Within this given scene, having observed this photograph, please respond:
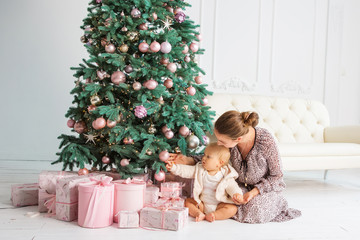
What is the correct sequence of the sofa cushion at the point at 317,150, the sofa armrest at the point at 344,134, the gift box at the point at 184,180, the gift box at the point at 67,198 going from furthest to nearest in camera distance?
the sofa armrest at the point at 344,134 < the sofa cushion at the point at 317,150 < the gift box at the point at 184,180 < the gift box at the point at 67,198

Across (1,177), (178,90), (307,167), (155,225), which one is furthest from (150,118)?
(1,177)

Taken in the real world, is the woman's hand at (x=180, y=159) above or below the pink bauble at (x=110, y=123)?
below

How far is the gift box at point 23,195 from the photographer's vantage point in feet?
6.09

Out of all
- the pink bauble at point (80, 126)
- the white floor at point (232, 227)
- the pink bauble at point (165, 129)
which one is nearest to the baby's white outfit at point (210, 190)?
the white floor at point (232, 227)

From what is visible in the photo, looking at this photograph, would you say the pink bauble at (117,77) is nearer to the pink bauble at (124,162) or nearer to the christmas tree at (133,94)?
the christmas tree at (133,94)

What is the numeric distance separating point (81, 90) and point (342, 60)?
12.0ft

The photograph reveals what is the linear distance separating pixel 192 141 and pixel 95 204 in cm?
70

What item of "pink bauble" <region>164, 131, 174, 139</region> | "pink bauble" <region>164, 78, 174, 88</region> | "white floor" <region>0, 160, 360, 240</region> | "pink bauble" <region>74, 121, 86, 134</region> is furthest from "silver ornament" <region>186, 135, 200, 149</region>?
"pink bauble" <region>74, 121, 86, 134</region>

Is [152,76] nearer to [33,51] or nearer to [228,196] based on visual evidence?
[228,196]

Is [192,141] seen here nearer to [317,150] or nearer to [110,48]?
[110,48]

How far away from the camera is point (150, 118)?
195cm

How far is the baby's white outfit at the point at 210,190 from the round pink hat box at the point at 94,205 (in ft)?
1.85

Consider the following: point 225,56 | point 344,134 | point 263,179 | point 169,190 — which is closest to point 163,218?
point 169,190

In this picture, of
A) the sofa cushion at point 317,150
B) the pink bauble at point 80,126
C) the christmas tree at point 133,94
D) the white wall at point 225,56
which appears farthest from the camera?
the white wall at point 225,56
